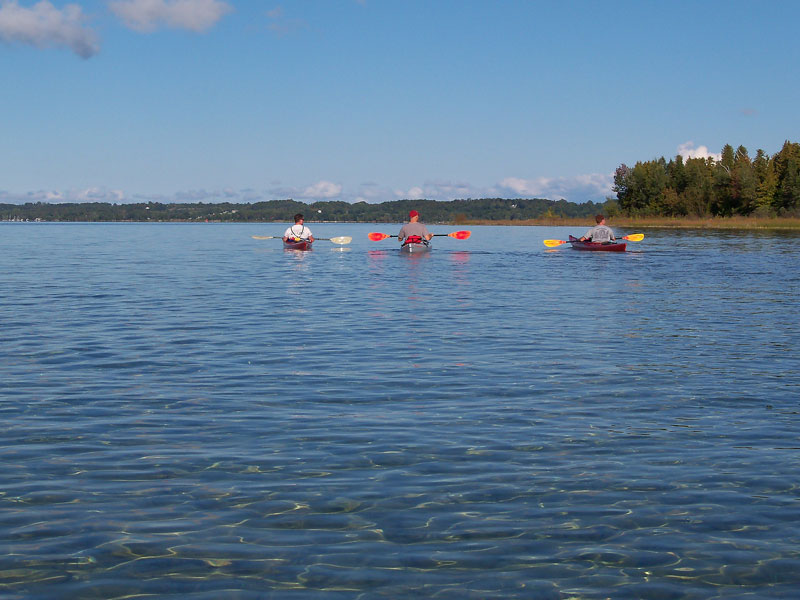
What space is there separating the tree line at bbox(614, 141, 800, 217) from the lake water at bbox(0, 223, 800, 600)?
91.8m

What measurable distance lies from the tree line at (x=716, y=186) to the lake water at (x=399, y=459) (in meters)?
91.8

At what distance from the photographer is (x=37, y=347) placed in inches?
523

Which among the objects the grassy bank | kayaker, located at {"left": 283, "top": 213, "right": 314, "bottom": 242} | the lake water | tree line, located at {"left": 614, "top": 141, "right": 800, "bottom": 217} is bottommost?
the lake water

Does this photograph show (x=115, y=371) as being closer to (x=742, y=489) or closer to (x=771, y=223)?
(x=742, y=489)

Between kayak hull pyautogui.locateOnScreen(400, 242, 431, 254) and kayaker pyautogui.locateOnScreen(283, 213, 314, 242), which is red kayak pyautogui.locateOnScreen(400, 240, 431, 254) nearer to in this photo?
kayak hull pyautogui.locateOnScreen(400, 242, 431, 254)

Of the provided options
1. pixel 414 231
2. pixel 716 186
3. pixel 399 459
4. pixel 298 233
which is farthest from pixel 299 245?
pixel 716 186

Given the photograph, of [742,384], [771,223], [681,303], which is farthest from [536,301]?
[771,223]

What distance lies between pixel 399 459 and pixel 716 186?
114722 millimetres

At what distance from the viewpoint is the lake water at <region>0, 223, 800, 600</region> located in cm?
506

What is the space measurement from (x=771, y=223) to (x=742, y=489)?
86534 millimetres

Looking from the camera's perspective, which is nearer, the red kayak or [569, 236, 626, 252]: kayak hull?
the red kayak

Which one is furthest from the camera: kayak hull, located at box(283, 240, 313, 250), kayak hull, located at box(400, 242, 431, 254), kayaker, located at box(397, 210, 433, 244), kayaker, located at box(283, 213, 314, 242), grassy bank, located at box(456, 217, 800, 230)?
grassy bank, located at box(456, 217, 800, 230)

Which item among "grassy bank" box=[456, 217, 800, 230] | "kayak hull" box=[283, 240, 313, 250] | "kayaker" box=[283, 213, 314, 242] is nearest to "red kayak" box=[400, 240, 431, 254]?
"kayaker" box=[283, 213, 314, 242]

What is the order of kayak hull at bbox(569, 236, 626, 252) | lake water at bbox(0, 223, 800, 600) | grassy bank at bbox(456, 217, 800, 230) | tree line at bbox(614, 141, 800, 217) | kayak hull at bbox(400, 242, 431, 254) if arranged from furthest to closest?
tree line at bbox(614, 141, 800, 217), grassy bank at bbox(456, 217, 800, 230), kayak hull at bbox(569, 236, 626, 252), kayak hull at bbox(400, 242, 431, 254), lake water at bbox(0, 223, 800, 600)
